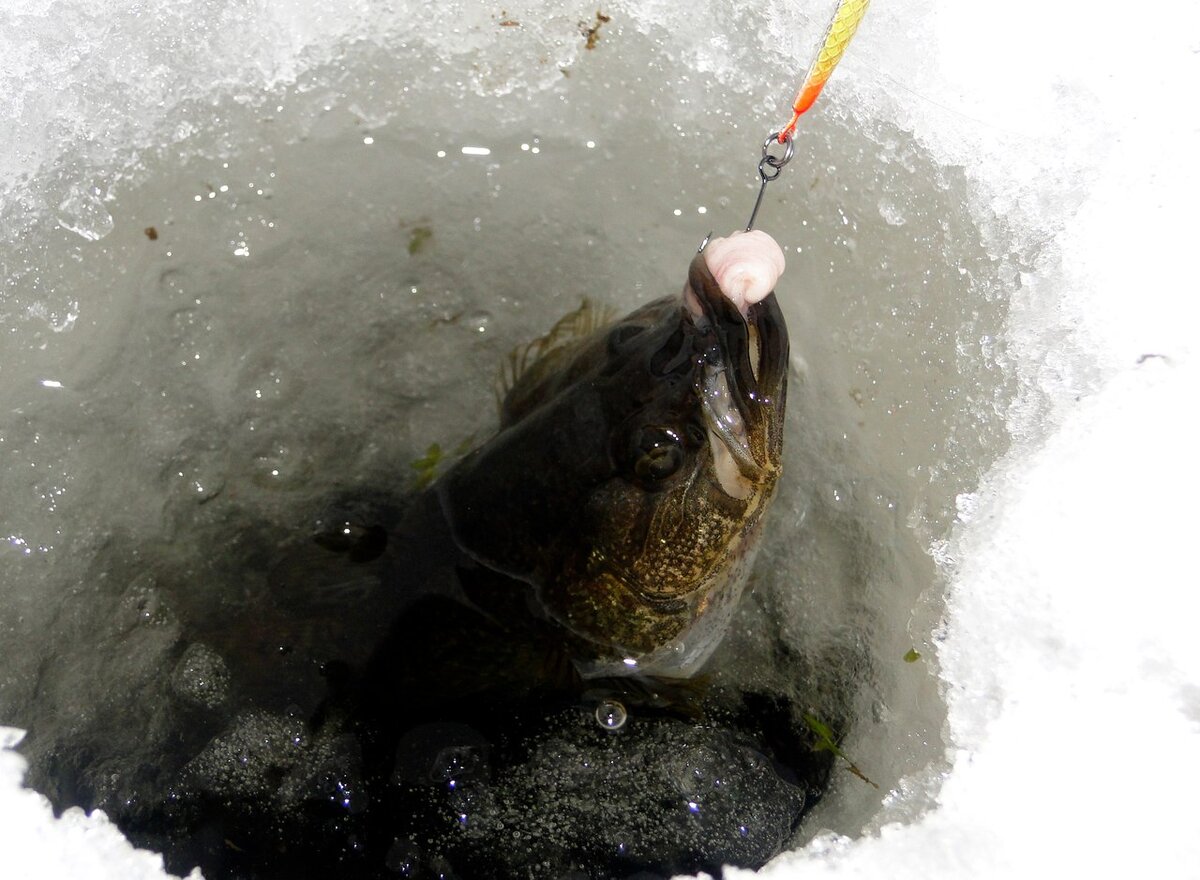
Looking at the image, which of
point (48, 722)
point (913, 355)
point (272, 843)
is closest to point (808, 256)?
point (913, 355)

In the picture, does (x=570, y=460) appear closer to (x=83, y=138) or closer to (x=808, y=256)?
(x=808, y=256)

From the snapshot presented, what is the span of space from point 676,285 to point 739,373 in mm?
982

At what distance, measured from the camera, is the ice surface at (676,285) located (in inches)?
81.4

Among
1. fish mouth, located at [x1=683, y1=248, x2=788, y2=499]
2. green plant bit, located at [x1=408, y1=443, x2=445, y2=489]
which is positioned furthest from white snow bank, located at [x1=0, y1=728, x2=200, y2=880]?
fish mouth, located at [x1=683, y1=248, x2=788, y2=499]

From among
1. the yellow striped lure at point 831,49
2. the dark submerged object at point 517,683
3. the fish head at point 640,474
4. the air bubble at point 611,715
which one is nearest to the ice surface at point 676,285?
the dark submerged object at point 517,683

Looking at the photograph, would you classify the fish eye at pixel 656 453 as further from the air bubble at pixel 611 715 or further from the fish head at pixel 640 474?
the air bubble at pixel 611 715

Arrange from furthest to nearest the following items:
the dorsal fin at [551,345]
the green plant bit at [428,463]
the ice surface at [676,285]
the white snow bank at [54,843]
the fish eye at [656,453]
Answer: the green plant bit at [428,463] → the dorsal fin at [551,345] → the ice surface at [676,285] → the white snow bank at [54,843] → the fish eye at [656,453]

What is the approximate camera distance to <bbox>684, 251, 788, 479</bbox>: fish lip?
5.36ft

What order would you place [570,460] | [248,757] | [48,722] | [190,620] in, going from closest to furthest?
[570,460] < [48,722] < [248,757] < [190,620]

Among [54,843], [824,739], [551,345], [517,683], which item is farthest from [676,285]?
[54,843]

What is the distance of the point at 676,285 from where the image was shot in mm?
2607

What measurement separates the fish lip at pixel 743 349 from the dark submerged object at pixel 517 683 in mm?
16

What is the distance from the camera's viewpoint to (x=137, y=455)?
2.45m

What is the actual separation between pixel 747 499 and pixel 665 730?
89 centimetres
